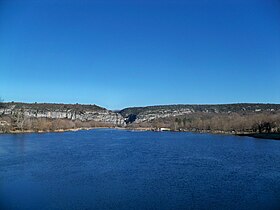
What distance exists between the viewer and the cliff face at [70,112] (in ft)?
313

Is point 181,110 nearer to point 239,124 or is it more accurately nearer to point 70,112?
point 70,112

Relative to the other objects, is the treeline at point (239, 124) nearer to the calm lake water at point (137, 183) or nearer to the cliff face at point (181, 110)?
the cliff face at point (181, 110)

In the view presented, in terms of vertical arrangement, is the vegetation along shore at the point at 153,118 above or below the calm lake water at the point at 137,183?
above

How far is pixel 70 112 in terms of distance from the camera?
109 m

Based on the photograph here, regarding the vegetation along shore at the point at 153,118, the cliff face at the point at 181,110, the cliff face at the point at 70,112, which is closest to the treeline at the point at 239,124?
Answer: the vegetation along shore at the point at 153,118

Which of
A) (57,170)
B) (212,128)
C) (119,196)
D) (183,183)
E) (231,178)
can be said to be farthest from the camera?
(212,128)

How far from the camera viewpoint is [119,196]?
12617 mm

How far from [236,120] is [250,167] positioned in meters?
48.4

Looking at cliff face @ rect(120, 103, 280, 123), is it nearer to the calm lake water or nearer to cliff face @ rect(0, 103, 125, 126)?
cliff face @ rect(0, 103, 125, 126)

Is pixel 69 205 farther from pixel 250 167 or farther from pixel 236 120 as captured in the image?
pixel 236 120

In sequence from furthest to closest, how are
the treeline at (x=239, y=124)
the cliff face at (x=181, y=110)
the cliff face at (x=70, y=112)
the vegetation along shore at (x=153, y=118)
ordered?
the cliff face at (x=181, y=110)
the cliff face at (x=70, y=112)
the vegetation along shore at (x=153, y=118)
the treeline at (x=239, y=124)

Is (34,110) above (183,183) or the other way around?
above

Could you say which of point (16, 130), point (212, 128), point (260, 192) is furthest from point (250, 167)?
point (212, 128)

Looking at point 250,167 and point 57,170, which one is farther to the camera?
point 250,167
